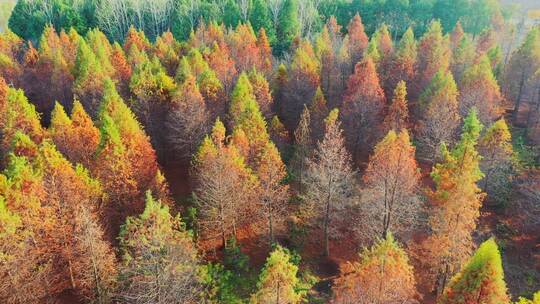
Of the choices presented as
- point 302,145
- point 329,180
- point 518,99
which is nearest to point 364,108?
point 302,145

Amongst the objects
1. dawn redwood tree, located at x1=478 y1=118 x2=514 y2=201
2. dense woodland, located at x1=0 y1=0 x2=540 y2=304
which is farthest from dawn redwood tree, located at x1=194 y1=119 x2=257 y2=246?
dawn redwood tree, located at x1=478 y1=118 x2=514 y2=201

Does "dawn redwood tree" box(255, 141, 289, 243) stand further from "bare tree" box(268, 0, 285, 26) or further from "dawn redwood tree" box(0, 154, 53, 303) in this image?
"bare tree" box(268, 0, 285, 26)

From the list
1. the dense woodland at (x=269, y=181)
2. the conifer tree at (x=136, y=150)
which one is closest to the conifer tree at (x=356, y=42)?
the dense woodland at (x=269, y=181)

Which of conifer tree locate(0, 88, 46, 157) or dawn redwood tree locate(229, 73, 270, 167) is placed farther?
dawn redwood tree locate(229, 73, 270, 167)

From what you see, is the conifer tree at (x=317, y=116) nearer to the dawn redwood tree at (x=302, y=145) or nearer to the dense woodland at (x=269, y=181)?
the dense woodland at (x=269, y=181)

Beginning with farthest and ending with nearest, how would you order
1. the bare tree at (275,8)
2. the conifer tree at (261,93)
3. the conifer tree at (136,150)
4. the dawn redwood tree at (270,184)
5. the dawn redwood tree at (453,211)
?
1. the bare tree at (275,8)
2. the conifer tree at (261,93)
3. the conifer tree at (136,150)
4. the dawn redwood tree at (270,184)
5. the dawn redwood tree at (453,211)
